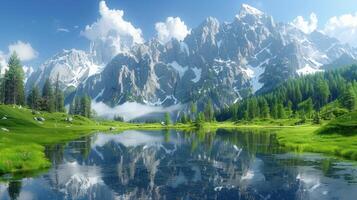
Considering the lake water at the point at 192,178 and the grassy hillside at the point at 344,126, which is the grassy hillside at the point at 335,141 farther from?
the lake water at the point at 192,178

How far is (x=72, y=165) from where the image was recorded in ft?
234

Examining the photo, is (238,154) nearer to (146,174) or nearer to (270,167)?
(270,167)

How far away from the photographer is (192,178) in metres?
58.2

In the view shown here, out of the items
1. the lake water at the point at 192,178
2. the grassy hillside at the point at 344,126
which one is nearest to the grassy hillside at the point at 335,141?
the grassy hillside at the point at 344,126

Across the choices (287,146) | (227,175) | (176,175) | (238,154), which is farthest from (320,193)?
(287,146)

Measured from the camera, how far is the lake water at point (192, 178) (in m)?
47.2

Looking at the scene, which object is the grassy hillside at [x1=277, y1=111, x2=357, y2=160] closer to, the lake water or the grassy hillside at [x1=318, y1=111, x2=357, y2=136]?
the grassy hillside at [x1=318, y1=111, x2=357, y2=136]

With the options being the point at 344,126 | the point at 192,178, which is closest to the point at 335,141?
the point at 344,126

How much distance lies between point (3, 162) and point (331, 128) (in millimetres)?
77193

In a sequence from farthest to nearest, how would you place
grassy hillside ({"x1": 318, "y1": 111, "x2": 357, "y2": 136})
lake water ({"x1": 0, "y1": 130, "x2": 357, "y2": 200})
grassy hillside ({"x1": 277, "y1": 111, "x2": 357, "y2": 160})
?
grassy hillside ({"x1": 318, "y1": 111, "x2": 357, "y2": 136})
grassy hillside ({"x1": 277, "y1": 111, "x2": 357, "y2": 160})
lake water ({"x1": 0, "y1": 130, "x2": 357, "y2": 200})

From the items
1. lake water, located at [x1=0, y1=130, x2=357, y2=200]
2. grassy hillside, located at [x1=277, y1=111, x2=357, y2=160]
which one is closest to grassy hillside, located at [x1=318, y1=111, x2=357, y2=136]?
grassy hillside, located at [x1=277, y1=111, x2=357, y2=160]

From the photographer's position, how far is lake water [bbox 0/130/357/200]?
47156 millimetres

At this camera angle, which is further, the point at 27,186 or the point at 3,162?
the point at 3,162

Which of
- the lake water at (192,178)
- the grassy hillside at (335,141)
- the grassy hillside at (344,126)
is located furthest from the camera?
the grassy hillside at (344,126)
